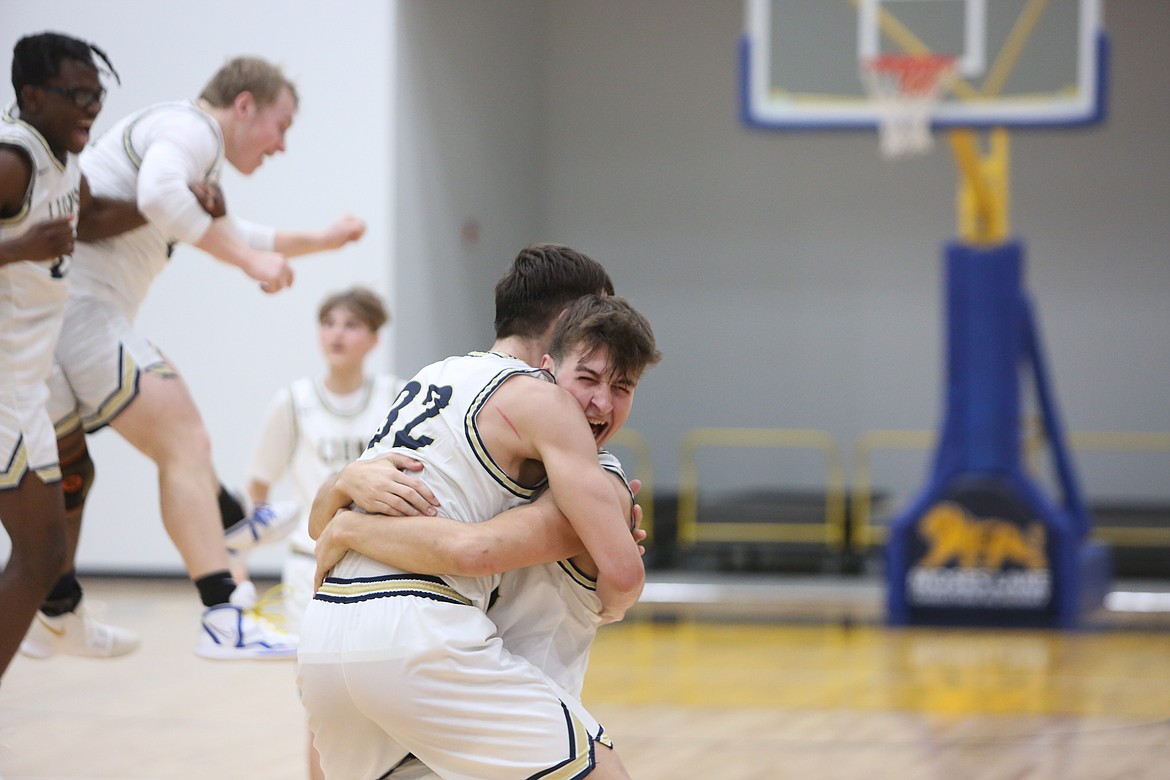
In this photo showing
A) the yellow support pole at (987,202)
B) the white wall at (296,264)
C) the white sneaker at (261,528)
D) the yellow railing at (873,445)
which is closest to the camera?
the white sneaker at (261,528)

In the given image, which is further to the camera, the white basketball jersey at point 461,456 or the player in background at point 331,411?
the player in background at point 331,411

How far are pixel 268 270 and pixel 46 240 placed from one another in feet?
2.12

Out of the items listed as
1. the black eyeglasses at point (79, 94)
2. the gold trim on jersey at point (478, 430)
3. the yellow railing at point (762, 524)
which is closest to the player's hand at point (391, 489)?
the gold trim on jersey at point (478, 430)

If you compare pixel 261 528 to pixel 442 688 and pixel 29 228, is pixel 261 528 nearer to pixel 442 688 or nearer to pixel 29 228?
pixel 29 228

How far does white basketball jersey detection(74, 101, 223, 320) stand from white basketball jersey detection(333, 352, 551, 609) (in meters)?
1.70

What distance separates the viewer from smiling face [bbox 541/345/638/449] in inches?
113

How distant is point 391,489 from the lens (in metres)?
2.84

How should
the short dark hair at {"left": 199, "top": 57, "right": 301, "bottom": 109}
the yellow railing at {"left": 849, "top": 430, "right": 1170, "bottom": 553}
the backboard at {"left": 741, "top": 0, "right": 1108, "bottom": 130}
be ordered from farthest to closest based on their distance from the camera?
the yellow railing at {"left": 849, "top": 430, "right": 1170, "bottom": 553} < the backboard at {"left": 741, "top": 0, "right": 1108, "bottom": 130} < the short dark hair at {"left": 199, "top": 57, "right": 301, "bottom": 109}

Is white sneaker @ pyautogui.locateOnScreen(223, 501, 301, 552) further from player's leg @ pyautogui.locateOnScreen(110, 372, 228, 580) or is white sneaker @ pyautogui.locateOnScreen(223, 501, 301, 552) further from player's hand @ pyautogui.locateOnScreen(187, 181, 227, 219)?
player's hand @ pyautogui.locateOnScreen(187, 181, 227, 219)

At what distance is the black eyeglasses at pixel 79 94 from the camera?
12.5ft

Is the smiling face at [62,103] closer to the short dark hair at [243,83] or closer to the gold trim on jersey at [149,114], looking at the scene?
the gold trim on jersey at [149,114]

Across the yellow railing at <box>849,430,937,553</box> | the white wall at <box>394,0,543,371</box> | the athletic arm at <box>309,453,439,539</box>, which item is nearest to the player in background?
the athletic arm at <box>309,453,439,539</box>

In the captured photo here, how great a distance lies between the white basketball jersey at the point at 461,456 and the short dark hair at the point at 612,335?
10cm

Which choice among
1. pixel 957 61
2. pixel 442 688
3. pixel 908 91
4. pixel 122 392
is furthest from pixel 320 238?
pixel 957 61
